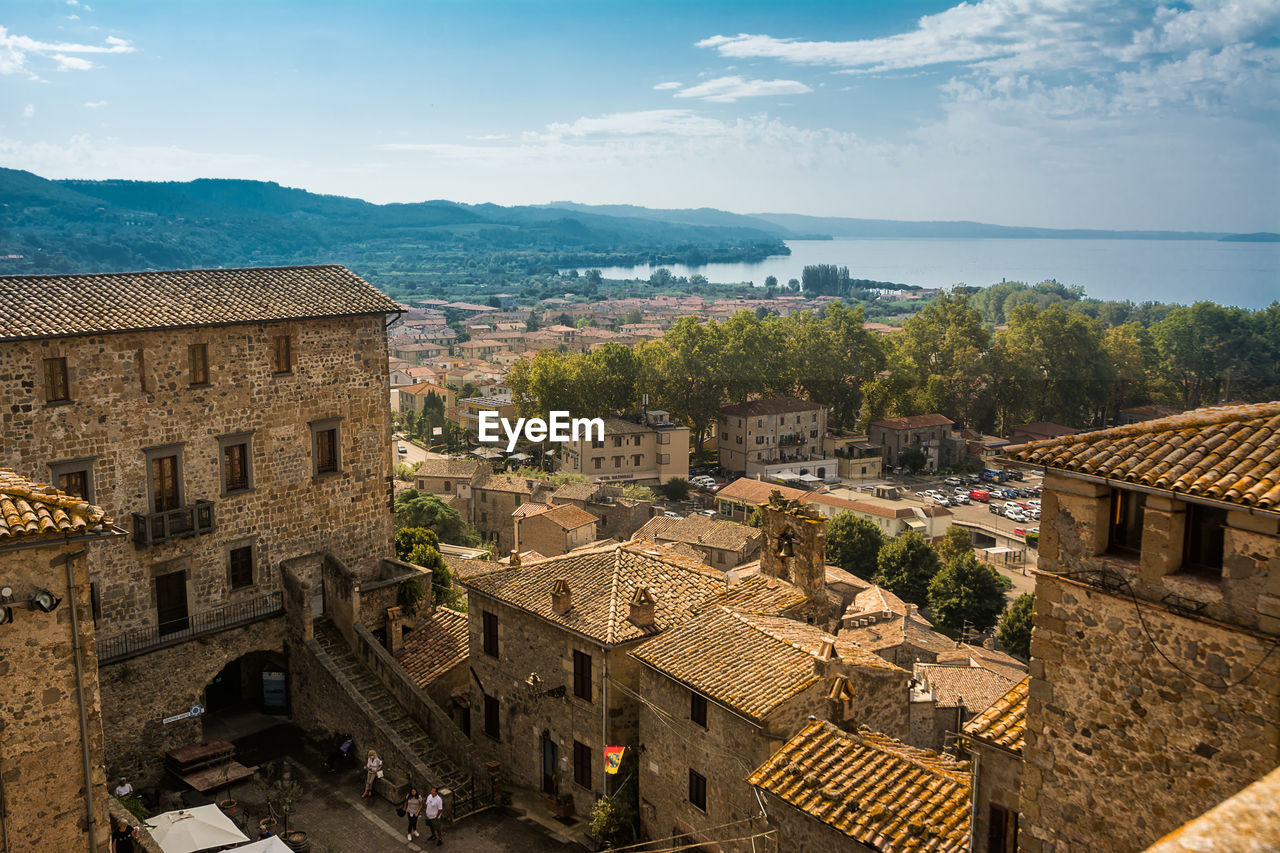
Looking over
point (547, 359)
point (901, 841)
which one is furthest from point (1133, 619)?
point (547, 359)

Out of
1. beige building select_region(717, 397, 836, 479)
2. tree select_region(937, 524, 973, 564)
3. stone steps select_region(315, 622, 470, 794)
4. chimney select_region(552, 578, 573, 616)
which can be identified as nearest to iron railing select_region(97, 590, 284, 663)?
stone steps select_region(315, 622, 470, 794)

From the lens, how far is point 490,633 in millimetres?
23516

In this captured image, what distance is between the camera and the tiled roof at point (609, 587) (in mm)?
20969

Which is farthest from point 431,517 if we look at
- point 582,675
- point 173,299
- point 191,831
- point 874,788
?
point 874,788

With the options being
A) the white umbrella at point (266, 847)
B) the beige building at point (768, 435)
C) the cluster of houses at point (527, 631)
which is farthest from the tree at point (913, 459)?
the white umbrella at point (266, 847)

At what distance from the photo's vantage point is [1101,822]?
9539mm

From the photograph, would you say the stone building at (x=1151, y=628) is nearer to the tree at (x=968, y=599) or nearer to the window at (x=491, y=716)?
the window at (x=491, y=716)

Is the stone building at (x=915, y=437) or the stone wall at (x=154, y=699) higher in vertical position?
the stone wall at (x=154, y=699)

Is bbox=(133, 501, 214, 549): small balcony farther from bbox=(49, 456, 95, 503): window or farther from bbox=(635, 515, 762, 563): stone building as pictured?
bbox=(635, 515, 762, 563): stone building

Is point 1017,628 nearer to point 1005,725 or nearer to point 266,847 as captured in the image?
point 266,847

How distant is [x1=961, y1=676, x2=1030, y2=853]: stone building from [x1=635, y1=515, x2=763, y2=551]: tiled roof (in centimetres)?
4274

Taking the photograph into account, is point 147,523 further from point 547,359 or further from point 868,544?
point 547,359

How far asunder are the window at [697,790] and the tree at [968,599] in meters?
→ 36.8

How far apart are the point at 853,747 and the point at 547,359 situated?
77.6 metres
